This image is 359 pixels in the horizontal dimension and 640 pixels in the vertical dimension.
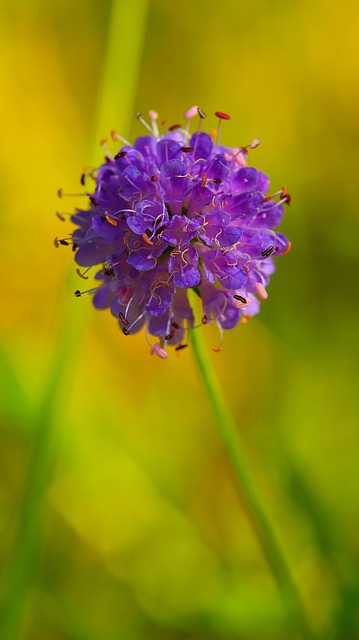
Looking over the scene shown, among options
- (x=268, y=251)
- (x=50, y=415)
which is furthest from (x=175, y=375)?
(x=268, y=251)

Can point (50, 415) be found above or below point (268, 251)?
below

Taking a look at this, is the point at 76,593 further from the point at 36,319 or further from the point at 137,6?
the point at 137,6

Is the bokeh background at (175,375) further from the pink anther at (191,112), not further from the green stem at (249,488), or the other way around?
the pink anther at (191,112)

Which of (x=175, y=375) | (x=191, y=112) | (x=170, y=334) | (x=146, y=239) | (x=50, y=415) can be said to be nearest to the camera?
(x=146, y=239)

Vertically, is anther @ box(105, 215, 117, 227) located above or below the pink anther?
below

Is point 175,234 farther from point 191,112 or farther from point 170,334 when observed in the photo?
point 191,112

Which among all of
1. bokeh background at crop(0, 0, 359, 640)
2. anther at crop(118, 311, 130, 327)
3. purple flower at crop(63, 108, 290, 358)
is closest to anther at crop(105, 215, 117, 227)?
purple flower at crop(63, 108, 290, 358)

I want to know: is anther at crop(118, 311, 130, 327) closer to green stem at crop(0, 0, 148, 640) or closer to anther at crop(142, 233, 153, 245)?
anther at crop(142, 233, 153, 245)

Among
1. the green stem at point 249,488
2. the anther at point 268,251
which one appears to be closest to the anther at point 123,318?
the green stem at point 249,488
